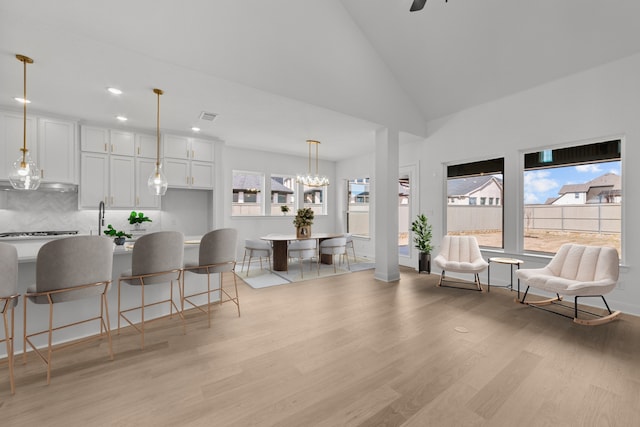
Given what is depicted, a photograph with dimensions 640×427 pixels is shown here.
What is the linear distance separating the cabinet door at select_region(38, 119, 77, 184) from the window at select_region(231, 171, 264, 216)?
2.97m

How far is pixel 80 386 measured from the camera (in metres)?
1.97

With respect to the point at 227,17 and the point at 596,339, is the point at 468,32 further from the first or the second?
the point at 596,339

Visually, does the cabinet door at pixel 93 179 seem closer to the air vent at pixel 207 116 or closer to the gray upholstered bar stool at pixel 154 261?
the air vent at pixel 207 116

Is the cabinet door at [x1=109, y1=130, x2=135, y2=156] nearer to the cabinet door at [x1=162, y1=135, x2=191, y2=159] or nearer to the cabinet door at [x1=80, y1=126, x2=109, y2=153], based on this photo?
the cabinet door at [x1=80, y1=126, x2=109, y2=153]

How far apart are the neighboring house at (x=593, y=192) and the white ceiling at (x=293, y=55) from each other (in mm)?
1565

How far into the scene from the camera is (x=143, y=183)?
5.00m

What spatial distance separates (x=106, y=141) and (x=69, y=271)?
140 inches

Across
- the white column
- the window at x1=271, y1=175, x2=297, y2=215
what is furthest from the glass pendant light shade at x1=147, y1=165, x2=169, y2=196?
the window at x1=271, y1=175, x2=297, y2=215

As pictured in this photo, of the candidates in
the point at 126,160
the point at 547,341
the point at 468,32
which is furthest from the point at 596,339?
the point at 126,160

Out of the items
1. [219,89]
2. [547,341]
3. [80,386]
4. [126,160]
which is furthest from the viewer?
[126,160]

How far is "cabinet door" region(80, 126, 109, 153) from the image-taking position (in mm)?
4484

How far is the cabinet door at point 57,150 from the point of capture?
412 centimetres

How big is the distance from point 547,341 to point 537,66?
3713 millimetres

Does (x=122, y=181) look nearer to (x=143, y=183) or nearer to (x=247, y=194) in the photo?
(x=143, y=183)
